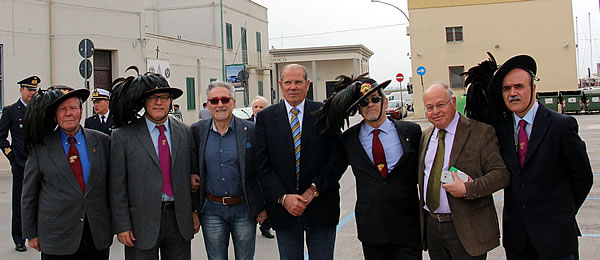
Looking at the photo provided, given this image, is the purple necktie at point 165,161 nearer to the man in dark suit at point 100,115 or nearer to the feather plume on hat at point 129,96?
the feather plume on hat at point 129,96

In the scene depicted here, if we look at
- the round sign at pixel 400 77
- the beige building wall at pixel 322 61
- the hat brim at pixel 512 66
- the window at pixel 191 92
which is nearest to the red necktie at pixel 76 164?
the hat brim at pixel 512 66

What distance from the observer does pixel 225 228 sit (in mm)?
4262

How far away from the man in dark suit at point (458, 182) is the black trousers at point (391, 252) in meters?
0.11

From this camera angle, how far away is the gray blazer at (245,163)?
13.7ft

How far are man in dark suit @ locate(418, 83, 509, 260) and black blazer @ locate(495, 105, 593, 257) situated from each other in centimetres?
18

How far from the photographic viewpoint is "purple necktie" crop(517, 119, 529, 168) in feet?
11.5

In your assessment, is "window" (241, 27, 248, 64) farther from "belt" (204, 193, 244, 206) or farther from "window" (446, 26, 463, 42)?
"belt" (204, 193, 244, 206)

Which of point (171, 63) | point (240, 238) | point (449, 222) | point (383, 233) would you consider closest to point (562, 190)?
point (449, 222)

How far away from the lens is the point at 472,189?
3.45 m

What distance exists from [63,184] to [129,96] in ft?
2.77

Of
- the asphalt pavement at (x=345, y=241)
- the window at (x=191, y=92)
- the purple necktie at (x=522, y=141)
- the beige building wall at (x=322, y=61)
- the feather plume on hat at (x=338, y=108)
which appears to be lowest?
the asphalt pavement at (x=345, y=241)

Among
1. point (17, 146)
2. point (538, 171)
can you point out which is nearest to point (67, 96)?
point (17, 146)

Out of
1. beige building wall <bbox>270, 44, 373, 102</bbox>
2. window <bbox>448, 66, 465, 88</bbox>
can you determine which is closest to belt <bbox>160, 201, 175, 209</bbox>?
window <bbox>448, 66, 465, 88</bbox>

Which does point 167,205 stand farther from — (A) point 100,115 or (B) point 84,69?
(B) point 84,69
